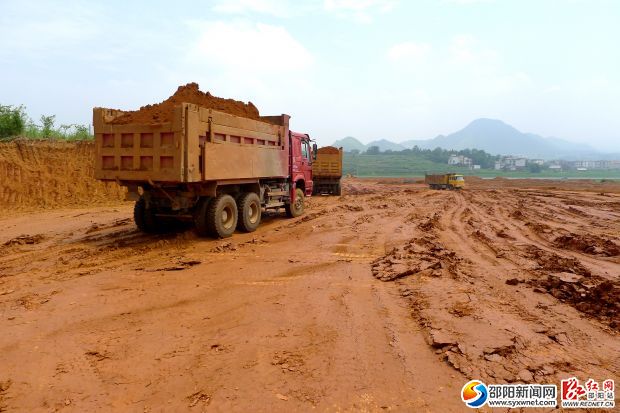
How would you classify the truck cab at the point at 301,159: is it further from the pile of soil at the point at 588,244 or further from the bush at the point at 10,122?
the bush at the point at 10,122

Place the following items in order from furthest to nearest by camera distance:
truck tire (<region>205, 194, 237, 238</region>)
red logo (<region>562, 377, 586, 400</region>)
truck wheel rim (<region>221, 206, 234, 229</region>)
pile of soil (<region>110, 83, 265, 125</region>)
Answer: truck wheel rim (<region>221, 206, 234, 229</region>), truck tire (<region>205, 194, 237, 238</region>), pile of soil (<region>110, 83, 265, 125</region>), red logo (<region>562, 377, 586, 400</region>)

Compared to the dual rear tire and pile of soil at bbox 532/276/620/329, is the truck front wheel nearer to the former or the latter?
the dual rear tire

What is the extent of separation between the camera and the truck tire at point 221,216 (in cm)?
830

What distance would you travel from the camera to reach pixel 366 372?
3.13 metres

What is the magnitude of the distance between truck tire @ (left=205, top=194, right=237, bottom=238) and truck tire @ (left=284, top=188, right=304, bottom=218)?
3.21 m

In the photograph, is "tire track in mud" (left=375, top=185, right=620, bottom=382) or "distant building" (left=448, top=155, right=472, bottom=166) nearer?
"tire track in mud" (left=375, top=185, right=620, bottom=382)

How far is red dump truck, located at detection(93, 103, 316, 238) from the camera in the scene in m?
7.35

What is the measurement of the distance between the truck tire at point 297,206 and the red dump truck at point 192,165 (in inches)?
66.1

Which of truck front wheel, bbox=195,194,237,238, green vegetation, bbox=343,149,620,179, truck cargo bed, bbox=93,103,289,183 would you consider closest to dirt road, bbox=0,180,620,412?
truck front wheel, bbox=195,194,237,238

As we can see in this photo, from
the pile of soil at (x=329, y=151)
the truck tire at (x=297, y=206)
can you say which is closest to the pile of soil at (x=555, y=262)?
the truck tire at (x=297, y=206)

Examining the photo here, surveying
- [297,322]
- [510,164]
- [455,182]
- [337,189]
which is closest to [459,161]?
[510,164]

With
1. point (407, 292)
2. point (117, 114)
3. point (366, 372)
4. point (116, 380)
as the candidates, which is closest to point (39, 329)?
point (116, 380)

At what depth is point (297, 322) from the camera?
410 cm

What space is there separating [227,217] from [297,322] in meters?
5.20
